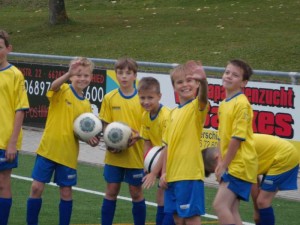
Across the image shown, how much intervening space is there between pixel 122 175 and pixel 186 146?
1.45m

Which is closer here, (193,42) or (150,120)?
(150,120)

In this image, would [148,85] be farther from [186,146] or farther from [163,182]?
[163,182]

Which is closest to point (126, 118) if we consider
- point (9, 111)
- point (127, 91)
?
point (127, 91)

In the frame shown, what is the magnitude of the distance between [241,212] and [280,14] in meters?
17.5

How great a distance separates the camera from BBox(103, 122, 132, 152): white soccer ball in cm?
829

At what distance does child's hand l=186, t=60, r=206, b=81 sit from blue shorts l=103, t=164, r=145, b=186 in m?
1.73

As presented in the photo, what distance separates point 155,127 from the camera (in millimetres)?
8359

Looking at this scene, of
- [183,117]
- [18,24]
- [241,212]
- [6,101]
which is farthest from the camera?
[18,24]

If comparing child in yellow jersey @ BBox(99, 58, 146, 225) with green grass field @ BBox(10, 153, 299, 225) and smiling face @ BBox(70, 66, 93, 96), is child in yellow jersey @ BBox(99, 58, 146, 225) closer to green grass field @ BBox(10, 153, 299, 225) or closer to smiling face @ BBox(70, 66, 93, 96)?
smiling face @ BBox(70, 66, 93, 96)

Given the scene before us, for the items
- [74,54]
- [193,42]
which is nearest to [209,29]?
[193,42]

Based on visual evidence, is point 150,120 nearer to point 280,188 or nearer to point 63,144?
point 63,144

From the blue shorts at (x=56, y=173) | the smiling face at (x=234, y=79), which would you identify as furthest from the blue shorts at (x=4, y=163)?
the smiling face at (x=234, y=79)

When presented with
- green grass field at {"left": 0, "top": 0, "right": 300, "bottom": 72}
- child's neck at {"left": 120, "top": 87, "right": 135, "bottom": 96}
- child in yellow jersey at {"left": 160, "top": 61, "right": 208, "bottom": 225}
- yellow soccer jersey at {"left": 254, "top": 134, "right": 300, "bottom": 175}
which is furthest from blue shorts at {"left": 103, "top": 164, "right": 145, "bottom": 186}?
green grass field at {"left": 0, "top": 0, "right": 300, "bottom": 72}

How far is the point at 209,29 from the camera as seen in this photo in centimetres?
2536
